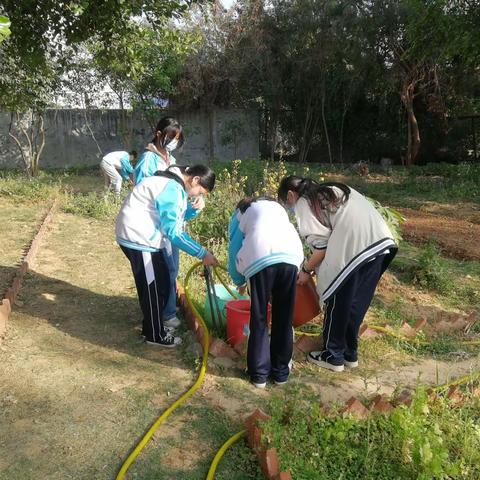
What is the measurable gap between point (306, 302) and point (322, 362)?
0.43m

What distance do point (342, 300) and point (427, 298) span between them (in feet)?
7.39

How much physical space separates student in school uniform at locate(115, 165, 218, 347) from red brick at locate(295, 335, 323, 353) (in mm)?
934

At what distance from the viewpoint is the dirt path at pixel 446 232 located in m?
7.07

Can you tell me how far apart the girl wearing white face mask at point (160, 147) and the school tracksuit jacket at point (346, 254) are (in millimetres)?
1478

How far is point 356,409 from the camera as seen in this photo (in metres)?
2.76

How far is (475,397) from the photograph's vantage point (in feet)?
9.94

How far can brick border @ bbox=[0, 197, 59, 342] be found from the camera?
4019 mm

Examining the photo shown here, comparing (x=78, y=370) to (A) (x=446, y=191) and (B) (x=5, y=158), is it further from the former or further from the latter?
(B) (x=5, y=158)

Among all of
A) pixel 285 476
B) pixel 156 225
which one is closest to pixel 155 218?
pixel 156 225

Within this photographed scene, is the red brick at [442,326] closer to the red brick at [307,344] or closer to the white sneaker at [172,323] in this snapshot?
the red brick at [307,344]

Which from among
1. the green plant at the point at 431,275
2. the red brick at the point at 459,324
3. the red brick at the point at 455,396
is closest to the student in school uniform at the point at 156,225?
the red brick at the point at 455,396

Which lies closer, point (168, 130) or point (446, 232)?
point (168, 130)

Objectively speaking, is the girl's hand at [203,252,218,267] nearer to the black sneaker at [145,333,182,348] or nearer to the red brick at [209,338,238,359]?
the red brick at [209,338,238,359]

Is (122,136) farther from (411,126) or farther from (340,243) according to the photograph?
(340,243)
